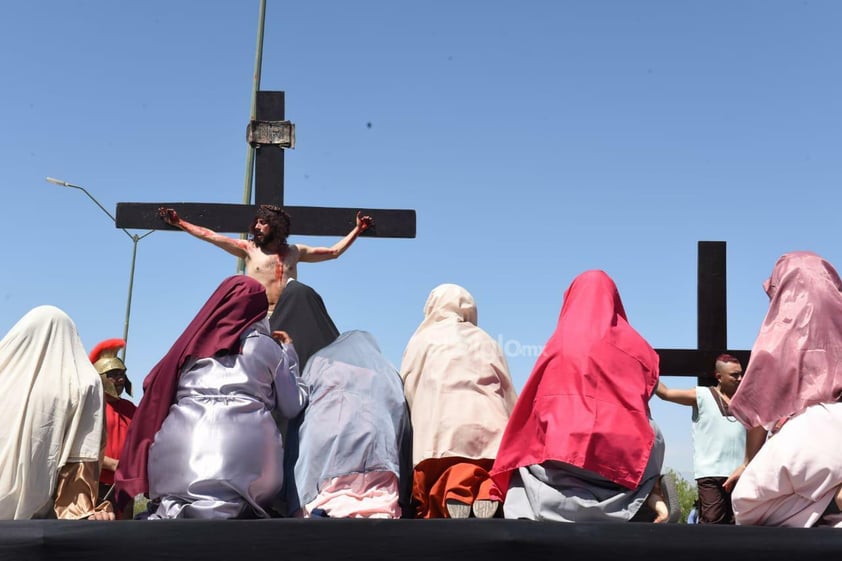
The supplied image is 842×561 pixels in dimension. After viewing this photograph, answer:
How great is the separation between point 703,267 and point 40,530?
6179 millimetres

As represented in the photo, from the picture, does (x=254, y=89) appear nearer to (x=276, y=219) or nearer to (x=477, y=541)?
(x=276, y=219)

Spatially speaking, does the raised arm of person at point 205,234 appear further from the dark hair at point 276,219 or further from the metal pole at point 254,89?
the metal pole at point 254,89

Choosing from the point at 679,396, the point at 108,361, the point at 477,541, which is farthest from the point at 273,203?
the point at 477,541

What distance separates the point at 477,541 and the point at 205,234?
4.73 metres

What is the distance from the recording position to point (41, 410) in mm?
4961

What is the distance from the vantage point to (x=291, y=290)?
6.00 meters

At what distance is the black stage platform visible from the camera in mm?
4297

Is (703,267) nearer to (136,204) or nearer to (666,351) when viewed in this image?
(666,351)

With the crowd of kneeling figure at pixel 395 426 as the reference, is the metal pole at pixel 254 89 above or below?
above

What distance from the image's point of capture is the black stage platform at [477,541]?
4.30 metres

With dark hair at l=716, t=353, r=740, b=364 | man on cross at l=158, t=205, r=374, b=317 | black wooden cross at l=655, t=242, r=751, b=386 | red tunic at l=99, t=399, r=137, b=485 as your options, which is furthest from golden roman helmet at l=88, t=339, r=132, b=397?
dark hair at l=716, t=353, r=740, b=364

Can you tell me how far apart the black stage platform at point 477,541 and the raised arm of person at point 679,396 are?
12.3 ft

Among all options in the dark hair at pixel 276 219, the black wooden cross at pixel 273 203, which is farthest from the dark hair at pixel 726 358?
the dark hair at pixel 276 219

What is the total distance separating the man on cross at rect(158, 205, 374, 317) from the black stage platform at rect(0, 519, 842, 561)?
381 cm
